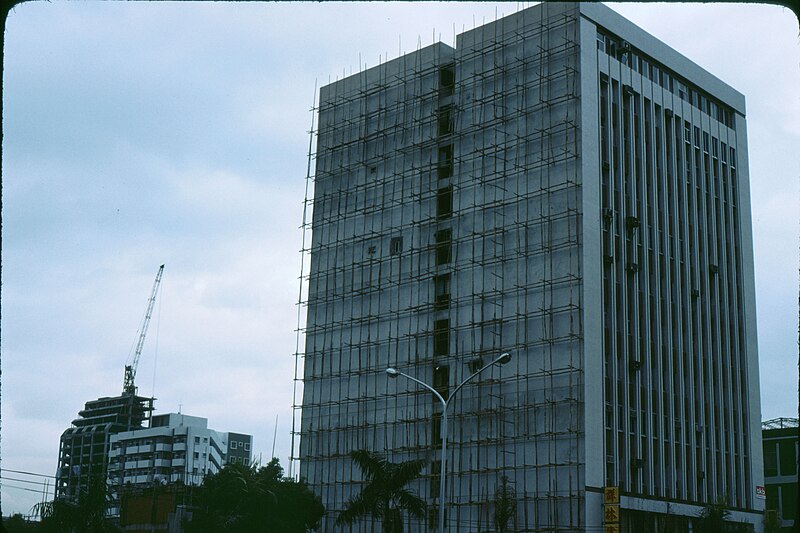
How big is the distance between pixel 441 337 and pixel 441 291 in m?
3.00

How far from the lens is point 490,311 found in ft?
202

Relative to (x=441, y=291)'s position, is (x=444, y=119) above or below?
above

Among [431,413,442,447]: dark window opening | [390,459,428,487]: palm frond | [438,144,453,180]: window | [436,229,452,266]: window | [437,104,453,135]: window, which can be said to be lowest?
[390,459,428,487]: palm frond

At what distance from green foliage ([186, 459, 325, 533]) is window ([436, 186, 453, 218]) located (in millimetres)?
22096

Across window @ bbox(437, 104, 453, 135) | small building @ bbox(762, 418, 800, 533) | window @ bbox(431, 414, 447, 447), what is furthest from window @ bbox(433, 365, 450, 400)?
small building @ bbox(762, 418, 800, 533)

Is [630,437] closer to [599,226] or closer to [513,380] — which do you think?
[513,380]

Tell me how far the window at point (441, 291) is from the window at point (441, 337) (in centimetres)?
107

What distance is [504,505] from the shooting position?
52.4 m

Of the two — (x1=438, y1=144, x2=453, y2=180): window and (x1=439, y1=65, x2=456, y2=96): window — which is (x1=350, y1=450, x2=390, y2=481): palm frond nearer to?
(x1=438, y1=144, x2=453, y2=180): window

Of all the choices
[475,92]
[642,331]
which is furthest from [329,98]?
[642,331]

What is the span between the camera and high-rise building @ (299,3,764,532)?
A: 5712 cm

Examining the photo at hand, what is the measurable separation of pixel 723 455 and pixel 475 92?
27.9 metres

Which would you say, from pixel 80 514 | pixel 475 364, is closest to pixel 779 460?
pixel 475 364

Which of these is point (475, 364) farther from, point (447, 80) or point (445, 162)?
point (447, 80)
